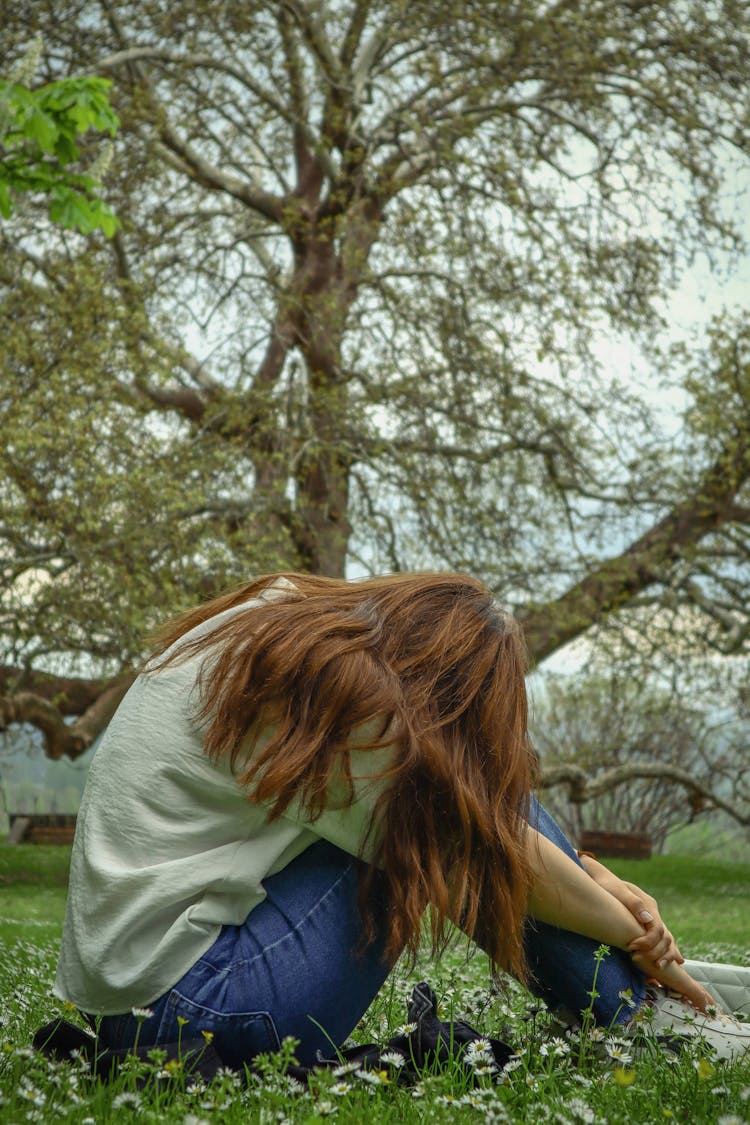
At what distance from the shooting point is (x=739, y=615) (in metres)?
12.7

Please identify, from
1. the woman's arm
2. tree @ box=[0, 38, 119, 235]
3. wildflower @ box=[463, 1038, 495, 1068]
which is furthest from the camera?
tree @ box=[0, 38, 119, 235]

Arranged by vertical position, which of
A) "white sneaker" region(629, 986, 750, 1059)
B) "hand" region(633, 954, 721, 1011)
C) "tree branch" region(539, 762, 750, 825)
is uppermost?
"tree branch" region(539, 762, 750, 825)

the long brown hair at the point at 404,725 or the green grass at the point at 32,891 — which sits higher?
the long brown hair at the point at 404,725

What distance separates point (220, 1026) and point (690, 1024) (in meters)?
1.04

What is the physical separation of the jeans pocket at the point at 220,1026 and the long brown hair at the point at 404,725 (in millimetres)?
256

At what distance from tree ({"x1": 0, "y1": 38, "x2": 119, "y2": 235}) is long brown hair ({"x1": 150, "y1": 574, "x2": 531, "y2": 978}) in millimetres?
4114

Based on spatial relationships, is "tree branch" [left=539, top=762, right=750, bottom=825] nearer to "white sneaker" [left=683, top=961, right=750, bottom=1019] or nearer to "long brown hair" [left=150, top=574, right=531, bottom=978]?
"white sneaker" [left=683, top=961, right=750, bottom=1019]

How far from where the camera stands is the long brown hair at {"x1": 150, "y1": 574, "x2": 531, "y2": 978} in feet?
6.66

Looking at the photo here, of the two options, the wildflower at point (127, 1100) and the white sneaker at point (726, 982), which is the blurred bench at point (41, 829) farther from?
the wildflower at point (127, 1100)


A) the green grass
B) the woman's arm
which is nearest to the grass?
the woman's arm

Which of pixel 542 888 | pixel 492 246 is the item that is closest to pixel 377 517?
pixel 492 246

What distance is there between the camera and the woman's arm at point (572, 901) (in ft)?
7.48

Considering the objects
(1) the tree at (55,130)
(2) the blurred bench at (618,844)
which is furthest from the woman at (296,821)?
(2) the blurred bench at (618,844)

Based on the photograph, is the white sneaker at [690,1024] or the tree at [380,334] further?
the tree at [380,334]
